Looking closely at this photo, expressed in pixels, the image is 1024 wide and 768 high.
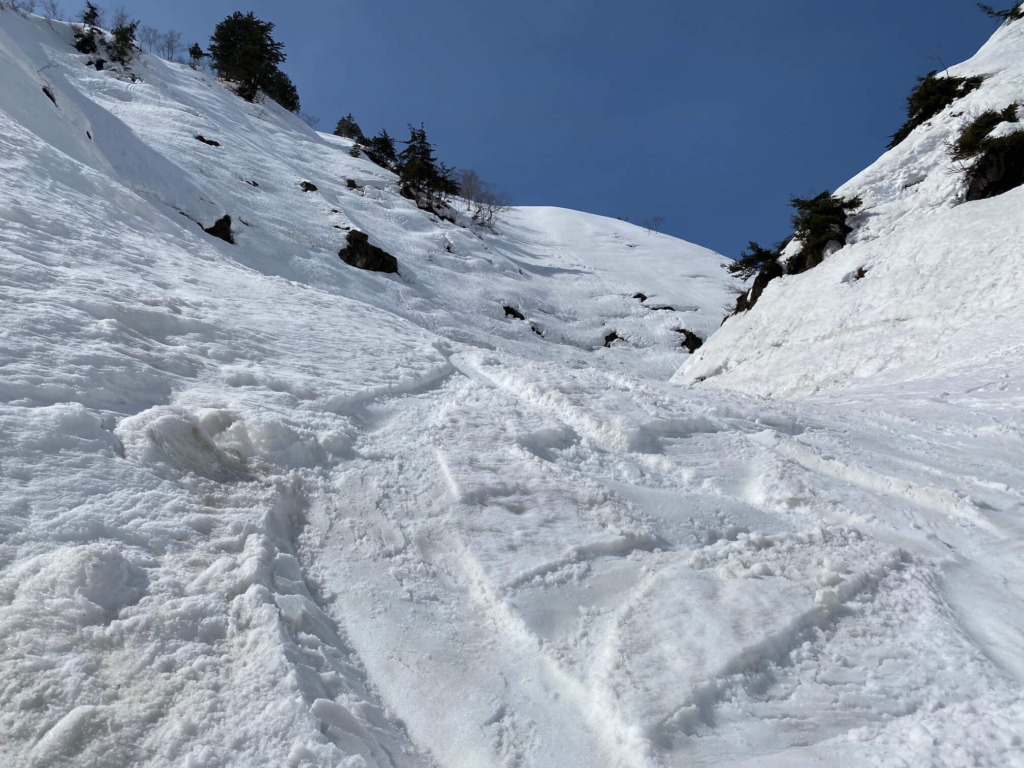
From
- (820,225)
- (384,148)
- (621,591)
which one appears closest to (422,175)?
(384,148)

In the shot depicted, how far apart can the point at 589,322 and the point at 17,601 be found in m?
24.3

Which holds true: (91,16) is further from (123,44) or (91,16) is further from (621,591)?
Answer: (621,591)

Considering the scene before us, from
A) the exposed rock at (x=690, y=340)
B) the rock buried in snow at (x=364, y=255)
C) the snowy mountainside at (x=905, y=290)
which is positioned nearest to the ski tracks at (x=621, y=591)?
the snowy mountainside at (x=905, y=290)

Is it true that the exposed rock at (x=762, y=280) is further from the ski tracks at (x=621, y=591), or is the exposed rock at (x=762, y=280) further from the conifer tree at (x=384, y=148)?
the conifer tree at (x=384, y=148)

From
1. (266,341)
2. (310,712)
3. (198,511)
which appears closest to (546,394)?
(266,341)

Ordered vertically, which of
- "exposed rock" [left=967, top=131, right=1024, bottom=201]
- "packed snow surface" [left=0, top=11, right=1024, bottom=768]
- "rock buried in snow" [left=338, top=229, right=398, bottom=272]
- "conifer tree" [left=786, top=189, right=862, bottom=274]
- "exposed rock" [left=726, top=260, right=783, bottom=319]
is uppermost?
"exposed rock" [left=967, top=131, right=1024, bottom=201]

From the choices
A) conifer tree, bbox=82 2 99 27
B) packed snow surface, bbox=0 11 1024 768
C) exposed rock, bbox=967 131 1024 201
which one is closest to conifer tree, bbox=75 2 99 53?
conifer tree, bbox=82 2 99 27

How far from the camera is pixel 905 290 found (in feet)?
38.5

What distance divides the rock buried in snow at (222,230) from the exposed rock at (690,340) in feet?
57.0

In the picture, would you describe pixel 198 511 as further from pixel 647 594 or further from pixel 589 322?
pixel 589 322

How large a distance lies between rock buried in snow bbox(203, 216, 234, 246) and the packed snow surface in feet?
32.8

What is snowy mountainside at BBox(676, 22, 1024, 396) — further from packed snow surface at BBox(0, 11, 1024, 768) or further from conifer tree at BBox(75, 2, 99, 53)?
conifer tree at BBox(75, 2, 99, 53)

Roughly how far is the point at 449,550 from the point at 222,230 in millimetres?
17601

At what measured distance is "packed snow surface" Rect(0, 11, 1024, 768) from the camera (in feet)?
8.13
